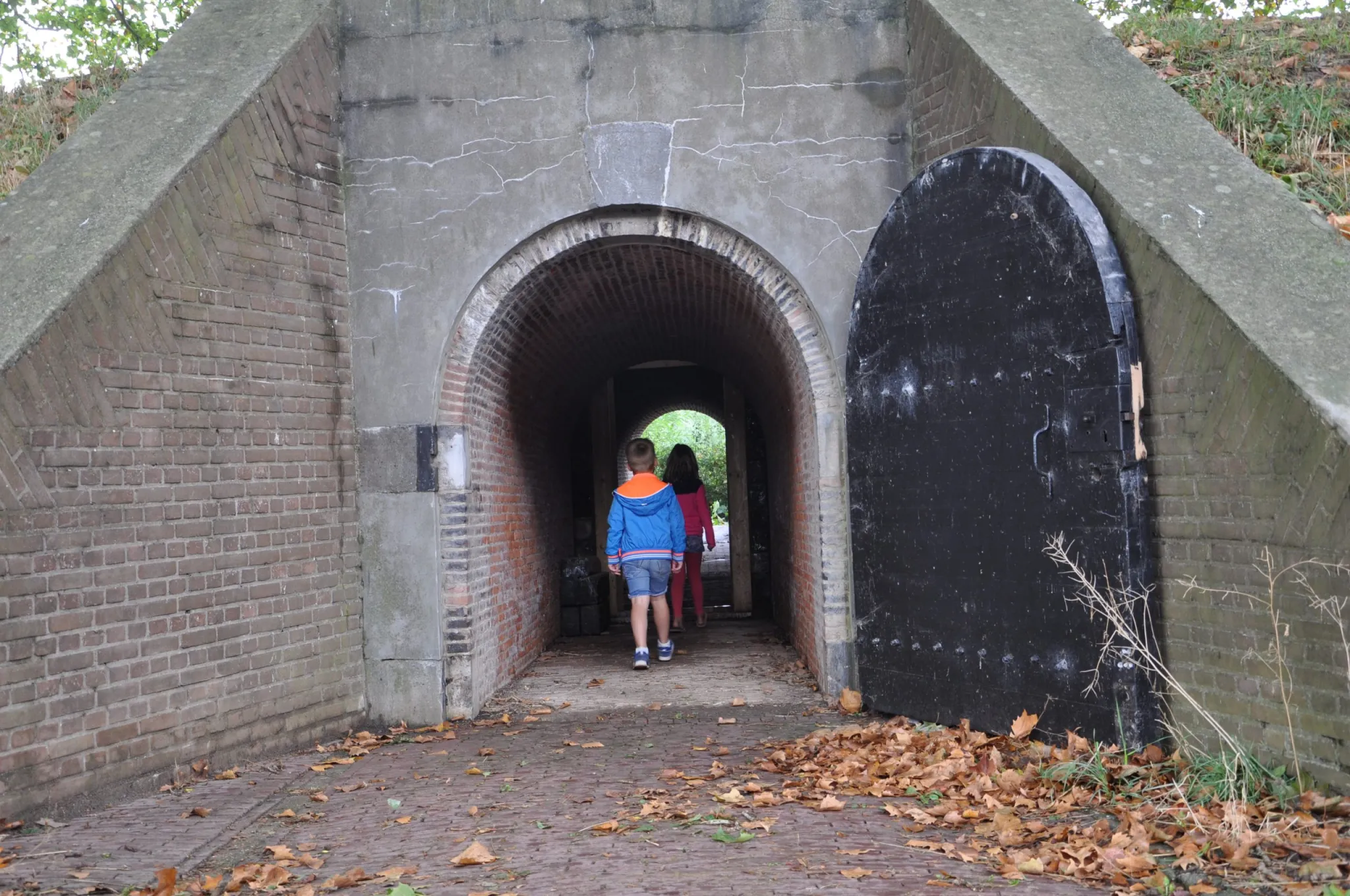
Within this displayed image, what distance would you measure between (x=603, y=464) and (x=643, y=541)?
4.44 meters

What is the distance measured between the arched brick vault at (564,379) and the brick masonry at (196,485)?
80 cm

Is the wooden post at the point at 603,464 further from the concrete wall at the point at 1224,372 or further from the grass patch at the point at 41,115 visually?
the concrete wall at the point at 1224,372

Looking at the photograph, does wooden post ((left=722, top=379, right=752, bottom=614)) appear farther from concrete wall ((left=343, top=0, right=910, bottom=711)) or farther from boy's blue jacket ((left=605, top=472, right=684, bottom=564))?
concrete wall ((left=343, top=0, right=910, bottom=711))

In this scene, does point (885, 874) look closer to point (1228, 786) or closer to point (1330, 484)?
point (1228, 786)

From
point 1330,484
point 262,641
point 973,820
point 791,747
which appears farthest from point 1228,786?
point 262,641

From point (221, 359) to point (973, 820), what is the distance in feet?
15.3

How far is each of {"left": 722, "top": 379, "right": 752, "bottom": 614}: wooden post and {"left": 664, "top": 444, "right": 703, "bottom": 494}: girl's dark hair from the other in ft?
5.33

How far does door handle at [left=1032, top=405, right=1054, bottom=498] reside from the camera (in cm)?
511

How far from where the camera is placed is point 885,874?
3.73 m

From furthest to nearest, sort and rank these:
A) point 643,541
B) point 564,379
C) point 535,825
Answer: point 564,379 < point 643,541 < point 535,825

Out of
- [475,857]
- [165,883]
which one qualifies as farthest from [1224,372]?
[165,883]

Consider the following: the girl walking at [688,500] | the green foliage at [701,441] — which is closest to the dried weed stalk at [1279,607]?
the girl walking at [688,500]

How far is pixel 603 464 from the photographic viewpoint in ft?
43.2

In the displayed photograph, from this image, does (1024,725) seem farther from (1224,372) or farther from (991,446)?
(1224,372)
